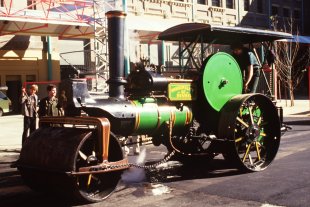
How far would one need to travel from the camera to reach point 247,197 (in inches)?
202

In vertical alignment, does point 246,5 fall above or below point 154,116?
above

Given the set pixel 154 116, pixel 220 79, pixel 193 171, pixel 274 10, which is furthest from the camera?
pixel 274 10

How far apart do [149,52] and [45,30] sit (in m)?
7.53

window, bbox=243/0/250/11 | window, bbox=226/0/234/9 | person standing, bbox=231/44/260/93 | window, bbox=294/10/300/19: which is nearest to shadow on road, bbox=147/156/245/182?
person standing, bbox=231/44/260/93

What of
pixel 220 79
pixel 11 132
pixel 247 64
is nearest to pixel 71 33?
pixel 11 132

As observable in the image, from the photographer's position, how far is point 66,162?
4621 mm

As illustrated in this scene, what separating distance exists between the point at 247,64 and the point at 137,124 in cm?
253

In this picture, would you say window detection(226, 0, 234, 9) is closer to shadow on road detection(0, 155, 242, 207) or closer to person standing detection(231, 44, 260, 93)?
person standing detection(231, 44, 260, 93)

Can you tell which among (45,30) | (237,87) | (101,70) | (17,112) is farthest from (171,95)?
(17,112)

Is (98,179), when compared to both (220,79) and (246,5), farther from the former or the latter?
(246,5)

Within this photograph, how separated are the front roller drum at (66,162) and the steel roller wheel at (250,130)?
1843mm

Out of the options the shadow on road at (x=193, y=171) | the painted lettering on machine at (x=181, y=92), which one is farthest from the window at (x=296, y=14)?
the painted lettering on machine at (x=181, y=92)

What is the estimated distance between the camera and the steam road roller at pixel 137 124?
4844 millimetres

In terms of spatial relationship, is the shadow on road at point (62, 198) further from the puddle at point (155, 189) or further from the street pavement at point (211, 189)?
the puddle at point (155, 189)
